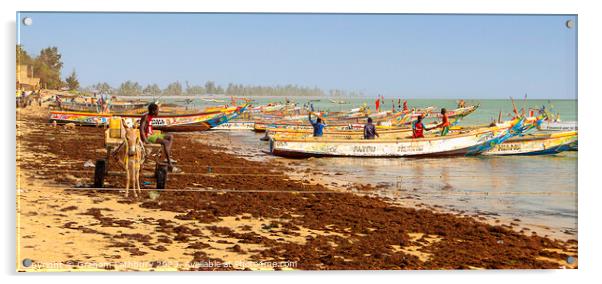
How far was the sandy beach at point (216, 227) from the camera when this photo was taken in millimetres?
5691

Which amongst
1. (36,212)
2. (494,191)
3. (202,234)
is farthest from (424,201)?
(36,212)

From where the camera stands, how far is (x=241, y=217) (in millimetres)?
6461

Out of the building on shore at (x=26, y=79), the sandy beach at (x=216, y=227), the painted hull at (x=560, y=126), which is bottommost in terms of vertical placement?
the sandy beach at (x=216, y=227)

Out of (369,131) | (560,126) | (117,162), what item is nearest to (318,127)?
(369,131)

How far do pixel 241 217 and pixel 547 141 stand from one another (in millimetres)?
5225

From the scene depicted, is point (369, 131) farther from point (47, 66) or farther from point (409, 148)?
point (47, 66)

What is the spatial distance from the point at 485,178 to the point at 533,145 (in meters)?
2.64

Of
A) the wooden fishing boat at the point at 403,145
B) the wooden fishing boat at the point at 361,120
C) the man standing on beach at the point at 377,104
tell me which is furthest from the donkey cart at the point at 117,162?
the wooden fishing boat at the point at 403,145

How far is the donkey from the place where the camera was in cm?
650

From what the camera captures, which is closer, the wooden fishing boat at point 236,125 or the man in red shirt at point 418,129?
the man in red shirt at point 418,129

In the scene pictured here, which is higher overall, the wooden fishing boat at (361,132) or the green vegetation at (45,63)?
the green vegetation at (45,63)

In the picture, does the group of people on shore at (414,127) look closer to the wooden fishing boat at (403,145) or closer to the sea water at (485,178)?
the wooden fishing boat at (403,145)

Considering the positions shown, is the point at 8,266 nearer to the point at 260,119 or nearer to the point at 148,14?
the point at 148,14

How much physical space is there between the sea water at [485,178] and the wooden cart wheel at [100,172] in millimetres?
2129
